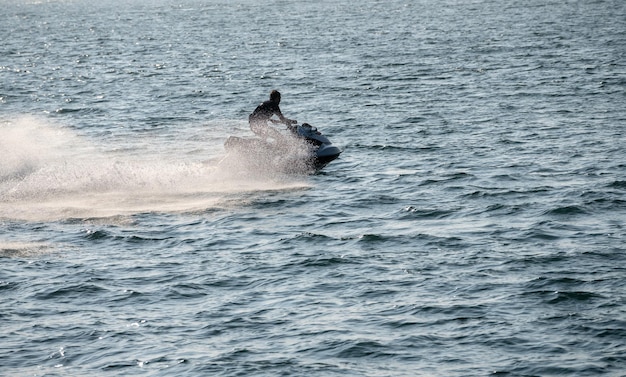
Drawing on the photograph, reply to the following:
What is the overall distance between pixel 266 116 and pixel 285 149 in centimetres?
128

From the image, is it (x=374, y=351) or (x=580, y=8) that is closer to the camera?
(x=374, y=351)

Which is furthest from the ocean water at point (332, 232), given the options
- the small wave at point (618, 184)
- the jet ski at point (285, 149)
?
the jet ski at point (285, 149)

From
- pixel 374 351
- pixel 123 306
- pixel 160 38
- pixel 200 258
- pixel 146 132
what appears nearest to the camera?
pixel 374 351

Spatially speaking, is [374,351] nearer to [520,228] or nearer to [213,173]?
[520,228]

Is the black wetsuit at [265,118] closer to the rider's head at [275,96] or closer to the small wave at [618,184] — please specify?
the rider's head at [275,96]

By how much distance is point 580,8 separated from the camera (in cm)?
10081

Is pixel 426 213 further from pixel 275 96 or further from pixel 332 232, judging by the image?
pixel 275 96

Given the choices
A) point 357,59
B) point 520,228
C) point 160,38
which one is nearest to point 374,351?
point 520,228

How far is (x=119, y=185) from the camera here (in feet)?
89.5

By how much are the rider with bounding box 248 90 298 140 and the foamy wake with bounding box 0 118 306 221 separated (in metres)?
1.29

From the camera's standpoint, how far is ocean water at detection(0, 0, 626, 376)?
53.9 feet

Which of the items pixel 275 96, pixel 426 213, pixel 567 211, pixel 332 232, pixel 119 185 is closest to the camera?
pixel 332 232

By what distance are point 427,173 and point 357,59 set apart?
36.9 m

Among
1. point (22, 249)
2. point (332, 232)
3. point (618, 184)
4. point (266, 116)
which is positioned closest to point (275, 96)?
point (266, 116)
